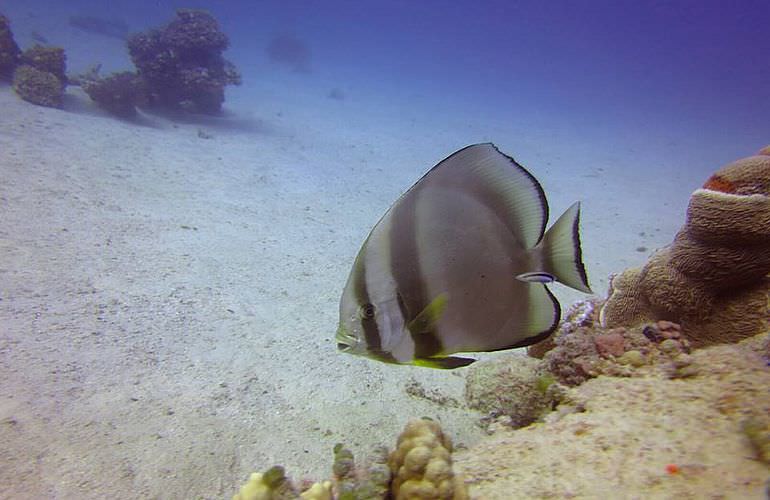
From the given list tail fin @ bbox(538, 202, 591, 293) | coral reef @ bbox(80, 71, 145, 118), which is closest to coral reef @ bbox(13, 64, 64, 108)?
coral reef @ bbox(80, 71, 145, 118)

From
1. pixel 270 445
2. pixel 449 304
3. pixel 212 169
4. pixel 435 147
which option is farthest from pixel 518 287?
pixel 435 147

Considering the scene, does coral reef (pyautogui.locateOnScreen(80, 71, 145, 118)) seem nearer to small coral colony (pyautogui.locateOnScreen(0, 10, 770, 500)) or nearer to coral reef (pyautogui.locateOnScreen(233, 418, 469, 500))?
small coral colony (pyautogui.locateOnScreen(0, 10, 770, 500))

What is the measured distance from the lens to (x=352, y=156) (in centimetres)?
1167

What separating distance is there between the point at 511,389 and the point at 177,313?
3.22 m

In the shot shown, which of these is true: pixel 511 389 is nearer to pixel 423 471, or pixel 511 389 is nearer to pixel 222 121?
pixel 423 471

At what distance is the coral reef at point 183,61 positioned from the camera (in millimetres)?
11305

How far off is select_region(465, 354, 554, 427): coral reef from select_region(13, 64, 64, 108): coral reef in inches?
439

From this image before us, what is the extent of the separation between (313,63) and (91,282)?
34.9m

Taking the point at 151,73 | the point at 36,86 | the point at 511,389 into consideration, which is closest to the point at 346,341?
the point at 511,389

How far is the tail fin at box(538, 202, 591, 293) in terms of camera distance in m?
1.23

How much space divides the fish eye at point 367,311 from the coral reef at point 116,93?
11827mm

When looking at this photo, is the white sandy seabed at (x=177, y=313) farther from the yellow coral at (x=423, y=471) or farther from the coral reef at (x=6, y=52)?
the coral reef at (x=6, y=52)

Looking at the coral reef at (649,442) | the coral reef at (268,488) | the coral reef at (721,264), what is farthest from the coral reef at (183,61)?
the coral reef at (649,442)

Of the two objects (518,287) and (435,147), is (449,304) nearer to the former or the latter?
(518,287)
